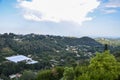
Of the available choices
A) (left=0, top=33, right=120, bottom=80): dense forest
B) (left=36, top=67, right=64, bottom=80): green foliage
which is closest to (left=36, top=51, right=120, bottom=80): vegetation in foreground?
(left=0, top=33, right=120, bottom=80): dense forest

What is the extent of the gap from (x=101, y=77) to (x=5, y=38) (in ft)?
386

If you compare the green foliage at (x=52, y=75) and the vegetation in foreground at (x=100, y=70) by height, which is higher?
the vegetation in foreground at (x=100, y=70)

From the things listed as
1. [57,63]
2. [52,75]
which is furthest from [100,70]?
[57,63]

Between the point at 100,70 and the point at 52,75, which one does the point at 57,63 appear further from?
the point at 100,70

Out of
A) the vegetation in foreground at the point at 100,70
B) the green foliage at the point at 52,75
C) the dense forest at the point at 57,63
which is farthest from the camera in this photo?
the green foliage at the point at 52,75

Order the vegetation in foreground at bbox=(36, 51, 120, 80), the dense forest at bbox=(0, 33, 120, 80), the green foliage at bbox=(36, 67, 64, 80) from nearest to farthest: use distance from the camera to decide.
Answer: the vegetation in foreground at bbox=(36, 51, 120, 80) → the dense forest at bbox=(0, 33, 120, 80) → the green foliage at bbox=(36, 67, 64, 80)

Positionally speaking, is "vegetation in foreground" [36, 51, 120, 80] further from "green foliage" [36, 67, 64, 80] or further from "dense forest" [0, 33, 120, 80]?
"green foliage" [36, 67, 64, 80]

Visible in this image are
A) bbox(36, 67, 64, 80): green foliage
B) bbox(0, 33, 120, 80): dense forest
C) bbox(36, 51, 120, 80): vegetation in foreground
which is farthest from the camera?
bbox(36, 67, 64, 80): green foliage

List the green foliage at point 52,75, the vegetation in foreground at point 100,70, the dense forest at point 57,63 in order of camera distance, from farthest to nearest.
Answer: the green foliage at point 52,75 < the dense forest at point 57,63 < the vegetation in foreground at point 100,70

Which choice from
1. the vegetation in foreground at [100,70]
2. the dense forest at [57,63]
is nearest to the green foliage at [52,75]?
the dense forest at [57,63]

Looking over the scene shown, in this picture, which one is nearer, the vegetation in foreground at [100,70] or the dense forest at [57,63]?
the vegetation in foreground at [100,70]

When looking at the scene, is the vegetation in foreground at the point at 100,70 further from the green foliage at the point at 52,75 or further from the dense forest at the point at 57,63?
Result: the green foliage at the point at 52,75

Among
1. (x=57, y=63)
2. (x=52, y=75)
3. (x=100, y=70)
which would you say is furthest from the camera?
(x=57, y=63)

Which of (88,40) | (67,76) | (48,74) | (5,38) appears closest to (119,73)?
(67,76)
